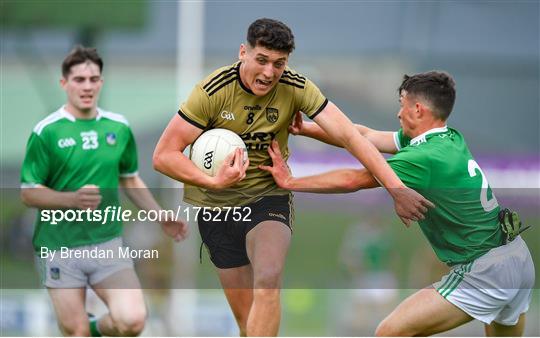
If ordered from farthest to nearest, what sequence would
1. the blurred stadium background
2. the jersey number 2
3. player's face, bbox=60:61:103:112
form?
the blurred stadium background → player's face, bbox=60:61:103:112 → the jersey number 2

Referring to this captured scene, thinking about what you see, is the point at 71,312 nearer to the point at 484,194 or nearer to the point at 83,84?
the point at 83,84

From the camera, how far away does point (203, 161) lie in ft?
20.5

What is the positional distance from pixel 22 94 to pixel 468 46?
34.8 feet

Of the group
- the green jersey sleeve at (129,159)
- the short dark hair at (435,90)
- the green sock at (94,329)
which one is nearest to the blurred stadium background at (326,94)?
the green sock at (94,329)

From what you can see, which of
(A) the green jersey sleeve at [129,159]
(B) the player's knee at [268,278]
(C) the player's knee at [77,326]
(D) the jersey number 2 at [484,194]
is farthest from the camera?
(A) the green jersey sleeve at [129,159]

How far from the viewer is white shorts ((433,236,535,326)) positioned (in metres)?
6.00

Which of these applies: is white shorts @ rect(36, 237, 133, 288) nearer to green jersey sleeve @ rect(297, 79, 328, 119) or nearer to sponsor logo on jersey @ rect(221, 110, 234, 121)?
sponsor logo on jersey @ rect(221, 110, 234, 121)

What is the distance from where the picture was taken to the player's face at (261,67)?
5.99 m

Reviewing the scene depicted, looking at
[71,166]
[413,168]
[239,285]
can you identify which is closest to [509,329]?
[413,168]

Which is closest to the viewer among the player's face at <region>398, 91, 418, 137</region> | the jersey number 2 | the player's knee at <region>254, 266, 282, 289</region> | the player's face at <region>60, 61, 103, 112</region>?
the player's knee at <region>254, 266, 282, 289</region>

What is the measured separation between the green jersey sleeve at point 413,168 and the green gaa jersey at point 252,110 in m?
0.62

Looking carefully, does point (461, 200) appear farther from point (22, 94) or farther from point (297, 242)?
point (22, 94)

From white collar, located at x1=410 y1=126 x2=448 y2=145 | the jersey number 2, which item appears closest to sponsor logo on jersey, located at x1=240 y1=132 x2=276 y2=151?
white collar, located at x1=410 y1=126 x2=448 y2=145

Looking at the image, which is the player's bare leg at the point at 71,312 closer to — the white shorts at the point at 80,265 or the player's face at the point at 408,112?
the white shorts at the point at 80,265
